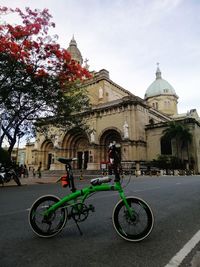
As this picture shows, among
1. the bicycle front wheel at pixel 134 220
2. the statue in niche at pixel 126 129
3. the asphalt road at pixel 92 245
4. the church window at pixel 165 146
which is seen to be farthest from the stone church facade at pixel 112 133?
the bicycle front wheel at pixel 134 220

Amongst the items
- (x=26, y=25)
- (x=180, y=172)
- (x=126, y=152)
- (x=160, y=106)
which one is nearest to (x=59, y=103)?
(x=26, y=25)

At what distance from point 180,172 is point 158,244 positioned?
90.6 feet

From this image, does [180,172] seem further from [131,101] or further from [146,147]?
[131,101]

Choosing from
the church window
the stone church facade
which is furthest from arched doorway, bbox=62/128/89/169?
the church window

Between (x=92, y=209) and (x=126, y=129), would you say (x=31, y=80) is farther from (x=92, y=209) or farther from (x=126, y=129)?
(x=126, y=129)

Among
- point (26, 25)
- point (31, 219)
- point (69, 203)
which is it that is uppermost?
point (26, 25)

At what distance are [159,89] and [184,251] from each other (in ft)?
186

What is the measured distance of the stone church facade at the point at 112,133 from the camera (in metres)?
32.3

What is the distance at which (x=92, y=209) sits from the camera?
137 inches

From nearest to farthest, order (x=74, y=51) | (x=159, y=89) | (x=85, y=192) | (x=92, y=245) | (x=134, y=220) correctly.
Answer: (x=92, y=245) → (x=134, y=220) → (x=85, y=192) → (x=74, y=51) → (x=159, y=89)

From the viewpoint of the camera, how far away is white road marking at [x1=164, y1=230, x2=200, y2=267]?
2465mm

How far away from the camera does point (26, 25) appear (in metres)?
13.2

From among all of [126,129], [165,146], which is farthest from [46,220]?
[165,146]

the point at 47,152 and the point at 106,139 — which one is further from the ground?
the point at 106,139
